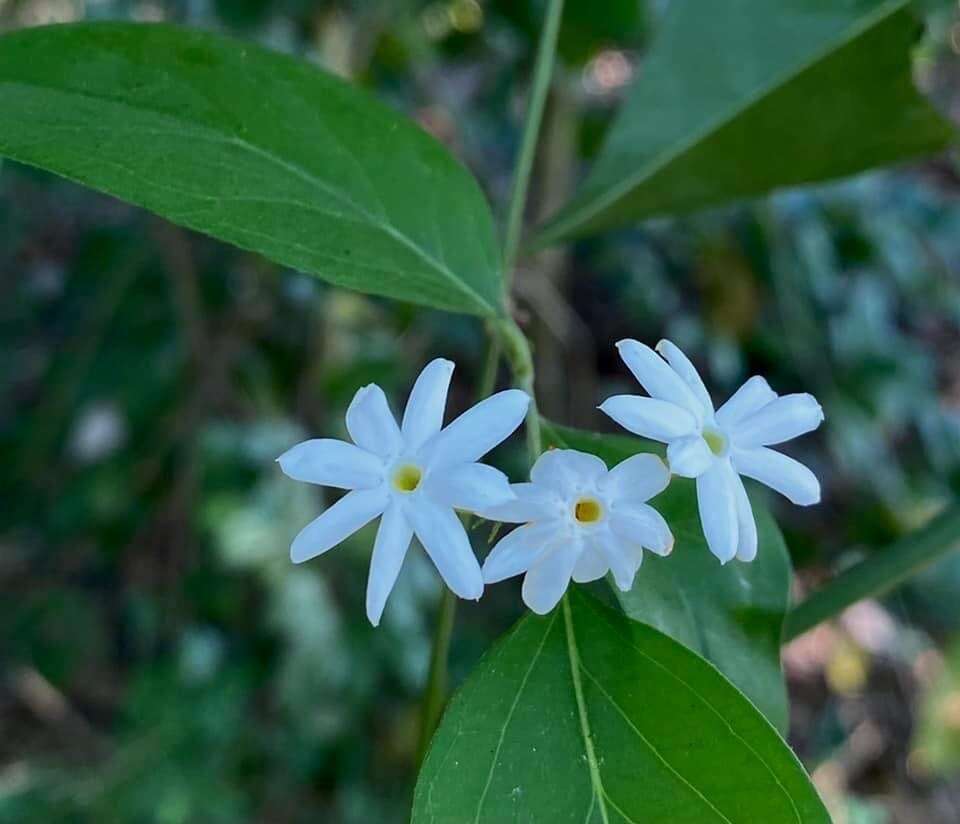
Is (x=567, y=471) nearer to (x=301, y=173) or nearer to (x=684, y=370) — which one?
(x=684, y=370)

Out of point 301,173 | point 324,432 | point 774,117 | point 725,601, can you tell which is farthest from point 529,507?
point 324,432

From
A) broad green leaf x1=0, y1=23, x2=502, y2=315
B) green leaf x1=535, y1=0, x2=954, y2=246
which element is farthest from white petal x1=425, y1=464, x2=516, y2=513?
green leaf x1=535, y1=0, x2=954, y2=246

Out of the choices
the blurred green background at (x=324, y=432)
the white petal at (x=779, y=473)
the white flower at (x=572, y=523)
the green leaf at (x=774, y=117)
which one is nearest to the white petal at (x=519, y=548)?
the white flower at (x=572, y=523)

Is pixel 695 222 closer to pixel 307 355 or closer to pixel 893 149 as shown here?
pixel 307 355

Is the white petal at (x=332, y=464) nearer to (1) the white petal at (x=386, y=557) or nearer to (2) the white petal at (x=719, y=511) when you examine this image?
(1) the white petal at (x=386, y=557)

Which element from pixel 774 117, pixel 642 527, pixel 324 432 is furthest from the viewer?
pixel 324 432

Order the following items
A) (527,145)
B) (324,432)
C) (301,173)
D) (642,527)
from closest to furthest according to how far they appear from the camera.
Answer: (642,527)
(301,173)
(527,145)
(324,432)

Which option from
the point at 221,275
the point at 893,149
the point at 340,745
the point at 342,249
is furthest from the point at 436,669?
the point at 221,275
